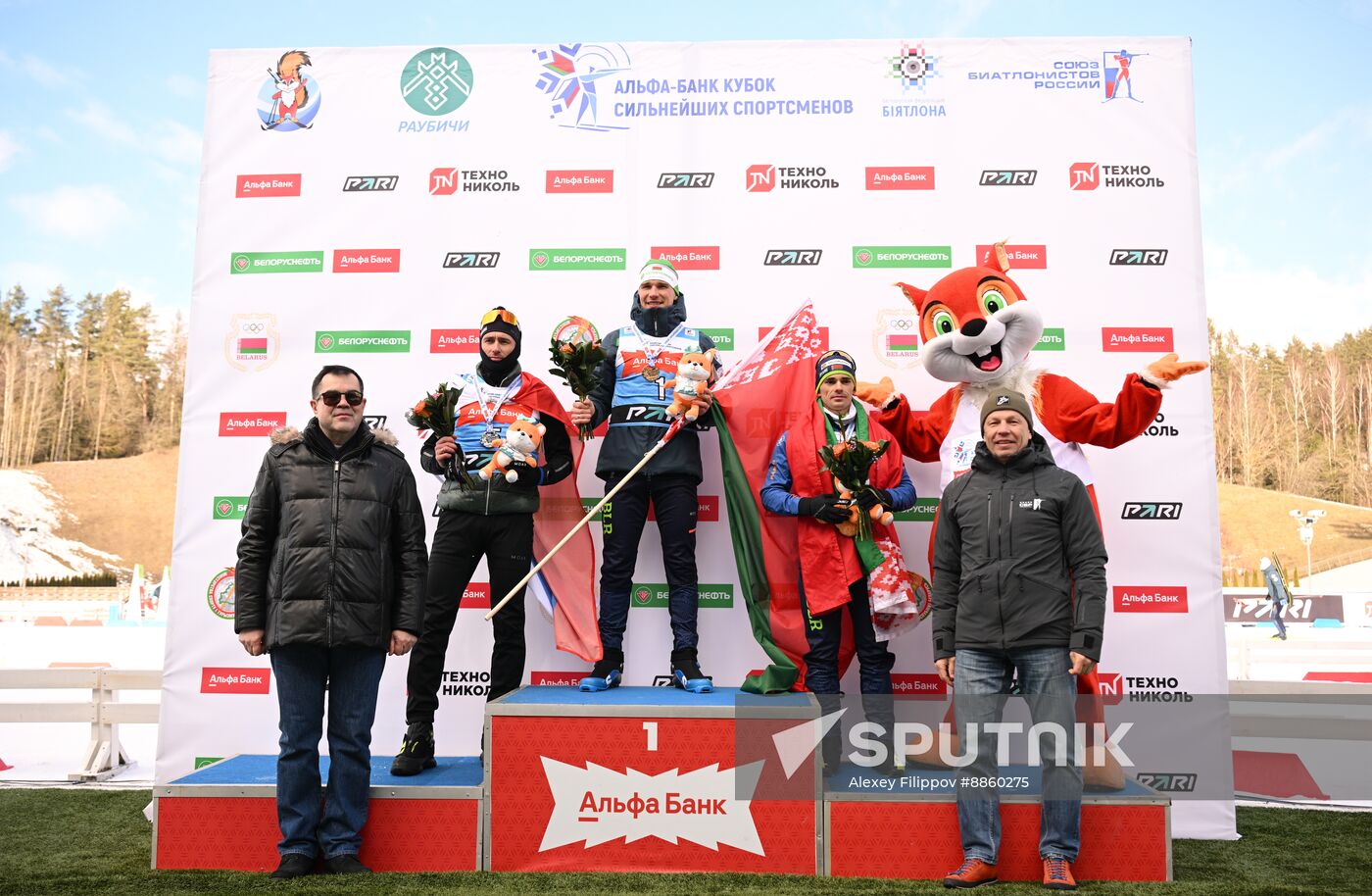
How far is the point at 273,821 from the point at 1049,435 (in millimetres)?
3588

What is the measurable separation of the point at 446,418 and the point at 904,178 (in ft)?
9.01

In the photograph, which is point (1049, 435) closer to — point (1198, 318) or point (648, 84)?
point (1198, 318)

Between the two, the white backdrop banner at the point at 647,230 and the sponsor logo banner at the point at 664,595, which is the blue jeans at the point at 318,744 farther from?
the sponsor logo banner at the point at 664,595

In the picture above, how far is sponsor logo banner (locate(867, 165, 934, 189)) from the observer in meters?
4.65

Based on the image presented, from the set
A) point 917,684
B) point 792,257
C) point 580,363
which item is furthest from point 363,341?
point 917,684

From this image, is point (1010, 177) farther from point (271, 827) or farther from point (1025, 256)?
point (271, 827)

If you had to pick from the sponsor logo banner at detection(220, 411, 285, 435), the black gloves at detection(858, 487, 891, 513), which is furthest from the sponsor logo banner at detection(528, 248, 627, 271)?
the black gloves at detection(858, 487, 891, 513)

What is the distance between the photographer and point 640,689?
148 inches

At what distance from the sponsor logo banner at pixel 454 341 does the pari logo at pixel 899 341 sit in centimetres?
216

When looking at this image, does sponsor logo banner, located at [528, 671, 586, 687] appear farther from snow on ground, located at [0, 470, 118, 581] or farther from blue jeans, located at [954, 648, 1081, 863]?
snow on ground, located at [0, 470, 118, 581]

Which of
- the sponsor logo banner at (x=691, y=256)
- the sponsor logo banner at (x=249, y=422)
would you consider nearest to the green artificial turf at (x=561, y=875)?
the sponsor logo banner at (x=249, y=422)

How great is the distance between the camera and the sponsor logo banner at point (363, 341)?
469 centimetres

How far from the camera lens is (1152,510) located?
441cm

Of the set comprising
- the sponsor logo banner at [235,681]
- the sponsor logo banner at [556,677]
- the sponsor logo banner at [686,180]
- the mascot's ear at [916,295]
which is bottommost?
the sponsor logo banner at [235,681]
